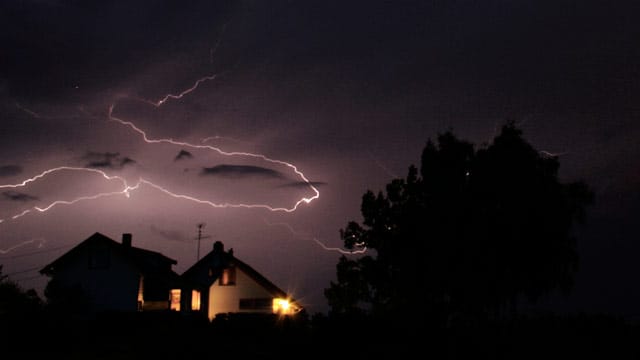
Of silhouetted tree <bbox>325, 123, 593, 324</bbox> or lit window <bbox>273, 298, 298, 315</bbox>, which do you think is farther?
lit window <bbox>273, 298, 298, 315</bbox>

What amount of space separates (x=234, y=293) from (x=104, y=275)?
9222mm

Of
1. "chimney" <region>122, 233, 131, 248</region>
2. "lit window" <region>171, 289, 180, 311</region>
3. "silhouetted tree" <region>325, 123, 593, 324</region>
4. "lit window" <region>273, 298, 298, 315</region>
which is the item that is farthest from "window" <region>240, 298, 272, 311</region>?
"silhouetted tree" <region>325, 123, 593, 324</region>

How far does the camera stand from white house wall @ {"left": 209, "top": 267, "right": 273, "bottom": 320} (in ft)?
145

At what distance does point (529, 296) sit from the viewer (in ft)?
100

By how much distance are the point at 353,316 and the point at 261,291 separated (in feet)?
99.8

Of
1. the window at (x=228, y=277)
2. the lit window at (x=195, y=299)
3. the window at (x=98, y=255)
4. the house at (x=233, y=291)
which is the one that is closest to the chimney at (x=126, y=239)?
the window at (x=98, y=255)

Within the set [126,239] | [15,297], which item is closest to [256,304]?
[126,239]

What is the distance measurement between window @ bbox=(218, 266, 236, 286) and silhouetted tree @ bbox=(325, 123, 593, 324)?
1474cm

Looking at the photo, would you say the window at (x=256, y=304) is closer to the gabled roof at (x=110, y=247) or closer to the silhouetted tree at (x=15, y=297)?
the gabled roof at (x=110, y=247)

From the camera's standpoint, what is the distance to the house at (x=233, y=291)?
145ft

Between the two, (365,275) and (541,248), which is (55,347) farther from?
(541,248)

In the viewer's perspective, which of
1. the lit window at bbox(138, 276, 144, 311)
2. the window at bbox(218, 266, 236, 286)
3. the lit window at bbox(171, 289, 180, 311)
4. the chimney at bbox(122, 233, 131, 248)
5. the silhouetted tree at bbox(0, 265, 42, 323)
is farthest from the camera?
the window at bbox(218, 266, 236, 286)

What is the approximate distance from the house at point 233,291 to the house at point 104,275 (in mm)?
4982

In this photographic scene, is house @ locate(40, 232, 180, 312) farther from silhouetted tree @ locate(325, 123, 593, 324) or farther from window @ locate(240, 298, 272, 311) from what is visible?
silhouetted tree @ locate(325, 123, 593, 324)
